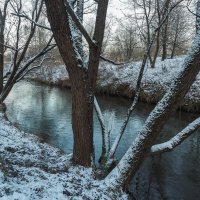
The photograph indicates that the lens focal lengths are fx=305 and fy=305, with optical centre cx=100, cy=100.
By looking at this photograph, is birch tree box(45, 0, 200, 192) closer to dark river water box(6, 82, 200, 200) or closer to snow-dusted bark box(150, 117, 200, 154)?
snow-dusted bark box(150, 117, 200, 154)

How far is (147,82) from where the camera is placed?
20.7 meters

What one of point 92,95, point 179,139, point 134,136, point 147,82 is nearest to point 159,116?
point 179,139

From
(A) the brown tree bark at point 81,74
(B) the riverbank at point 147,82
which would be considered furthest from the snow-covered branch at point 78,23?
(B) the riverbank at point 147,82

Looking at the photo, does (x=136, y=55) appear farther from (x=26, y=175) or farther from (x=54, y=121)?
(x=26, y=175)

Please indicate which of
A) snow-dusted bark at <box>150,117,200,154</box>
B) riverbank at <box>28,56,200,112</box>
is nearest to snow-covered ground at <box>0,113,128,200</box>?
snow-dusted bark at <box>150,117,200,154</box>

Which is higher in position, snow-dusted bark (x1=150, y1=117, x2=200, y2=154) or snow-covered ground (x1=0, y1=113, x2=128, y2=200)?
snow-dusted bark (x1=150, y1=117, x2=200, y2=154)

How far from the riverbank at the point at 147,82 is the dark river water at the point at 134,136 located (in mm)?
1086

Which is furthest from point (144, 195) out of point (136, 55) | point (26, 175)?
point (136, 55)

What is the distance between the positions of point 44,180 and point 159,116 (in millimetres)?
1978

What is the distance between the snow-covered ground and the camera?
3887 mm

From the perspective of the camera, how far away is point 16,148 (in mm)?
6422

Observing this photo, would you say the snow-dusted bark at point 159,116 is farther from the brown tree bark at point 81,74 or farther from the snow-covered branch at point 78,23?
the snow-covered branch at point 78,23

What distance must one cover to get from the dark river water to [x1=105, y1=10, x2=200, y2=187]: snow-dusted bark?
1.48 m

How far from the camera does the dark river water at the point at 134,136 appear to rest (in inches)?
266
